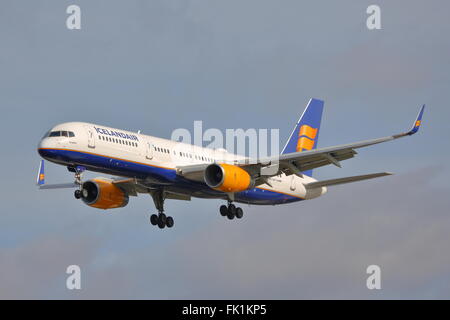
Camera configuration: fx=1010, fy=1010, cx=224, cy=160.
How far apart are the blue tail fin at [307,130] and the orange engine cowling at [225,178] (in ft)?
43.2

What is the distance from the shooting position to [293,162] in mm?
63906

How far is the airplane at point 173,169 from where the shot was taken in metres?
59.2

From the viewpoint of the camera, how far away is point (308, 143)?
77688 millimetres

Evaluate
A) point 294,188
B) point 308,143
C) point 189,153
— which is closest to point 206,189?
point 189,153

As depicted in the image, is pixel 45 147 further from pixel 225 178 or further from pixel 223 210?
pixel 223 210

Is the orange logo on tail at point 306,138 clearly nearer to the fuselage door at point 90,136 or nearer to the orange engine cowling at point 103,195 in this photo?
the orange engine cowling at point 103,195

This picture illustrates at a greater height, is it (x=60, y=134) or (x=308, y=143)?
(x=308, y=143)

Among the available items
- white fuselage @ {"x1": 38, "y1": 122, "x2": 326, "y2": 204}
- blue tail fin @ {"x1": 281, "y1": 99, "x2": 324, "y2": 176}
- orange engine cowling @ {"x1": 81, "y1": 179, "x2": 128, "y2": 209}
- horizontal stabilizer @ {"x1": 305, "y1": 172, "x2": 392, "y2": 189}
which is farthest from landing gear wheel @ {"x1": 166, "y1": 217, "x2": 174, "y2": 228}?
blue tail fin @ {"x1": 281, "y1": 99, "x2": 324, "y2": 176}

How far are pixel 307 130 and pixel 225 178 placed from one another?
1764 centimetres

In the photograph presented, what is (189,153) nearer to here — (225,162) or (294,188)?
(225,162)

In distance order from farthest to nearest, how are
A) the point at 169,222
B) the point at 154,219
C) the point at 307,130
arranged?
the point at 307,130, the point at 154,219, the point at 169,222

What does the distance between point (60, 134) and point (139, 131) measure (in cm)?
648

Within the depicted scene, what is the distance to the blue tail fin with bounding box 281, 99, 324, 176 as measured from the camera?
76.5 meters

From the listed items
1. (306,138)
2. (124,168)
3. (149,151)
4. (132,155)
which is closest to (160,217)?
(149,151)
